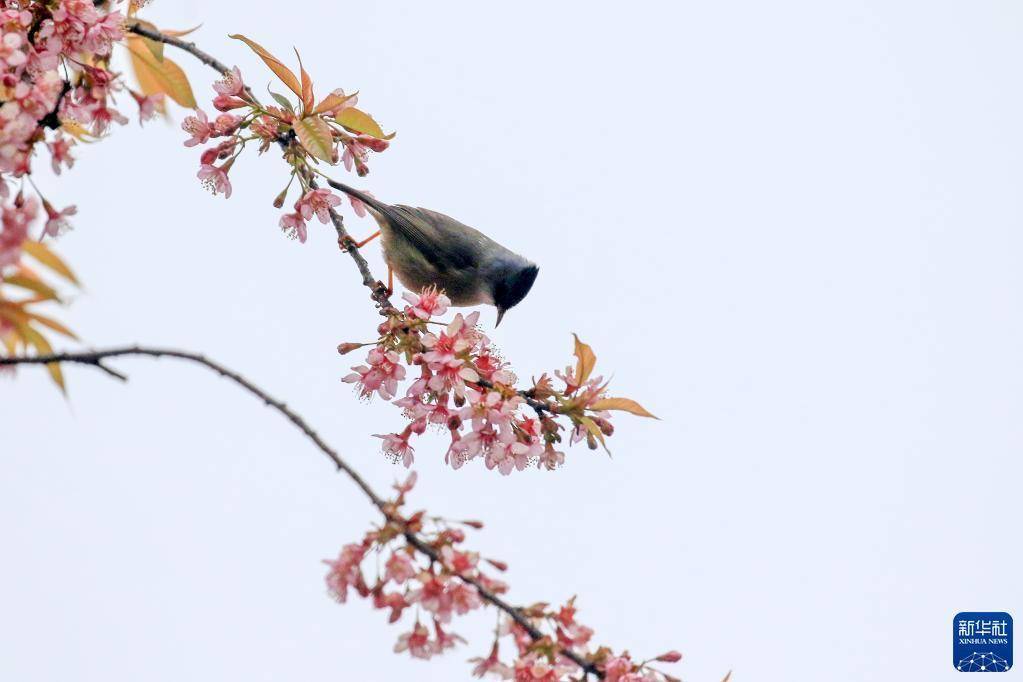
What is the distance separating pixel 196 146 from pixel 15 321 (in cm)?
171

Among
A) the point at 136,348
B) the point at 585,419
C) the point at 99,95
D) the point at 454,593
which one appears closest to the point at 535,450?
the point at 585,419

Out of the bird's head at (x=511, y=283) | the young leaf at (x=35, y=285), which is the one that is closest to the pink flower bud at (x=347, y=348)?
the young leaf at (x=35, y=285)

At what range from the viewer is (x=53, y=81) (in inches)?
101

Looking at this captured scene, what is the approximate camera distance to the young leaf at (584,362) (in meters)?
2.75

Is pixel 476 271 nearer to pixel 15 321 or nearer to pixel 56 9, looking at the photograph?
pixel 56 9

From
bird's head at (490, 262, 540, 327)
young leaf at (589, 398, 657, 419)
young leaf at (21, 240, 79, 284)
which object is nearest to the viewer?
young leaf at (21, 240, 79, 284)

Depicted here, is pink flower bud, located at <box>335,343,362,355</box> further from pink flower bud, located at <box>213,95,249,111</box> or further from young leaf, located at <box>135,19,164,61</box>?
young leaf, located at <box>135,19,164,61</box>

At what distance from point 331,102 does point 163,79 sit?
0.54 m

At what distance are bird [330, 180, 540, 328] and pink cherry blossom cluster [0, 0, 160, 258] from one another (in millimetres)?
1729

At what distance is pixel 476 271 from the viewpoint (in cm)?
500

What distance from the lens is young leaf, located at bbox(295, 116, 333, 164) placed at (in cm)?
294


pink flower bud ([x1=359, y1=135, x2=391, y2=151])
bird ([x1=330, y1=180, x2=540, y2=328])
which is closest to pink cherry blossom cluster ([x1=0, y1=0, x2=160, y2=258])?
pink flower bud ([x1=359, y1=135, x2=391, y2=151])

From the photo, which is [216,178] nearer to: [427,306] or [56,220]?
[56,220]

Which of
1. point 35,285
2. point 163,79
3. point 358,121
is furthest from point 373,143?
point 35,285
